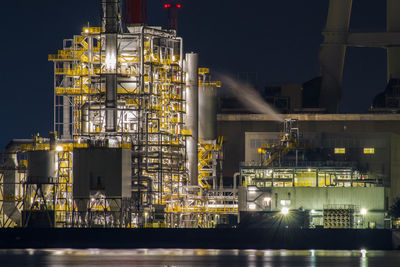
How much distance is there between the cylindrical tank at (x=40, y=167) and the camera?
307ft

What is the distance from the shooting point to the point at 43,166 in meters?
93.9

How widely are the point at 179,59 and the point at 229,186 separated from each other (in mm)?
15512

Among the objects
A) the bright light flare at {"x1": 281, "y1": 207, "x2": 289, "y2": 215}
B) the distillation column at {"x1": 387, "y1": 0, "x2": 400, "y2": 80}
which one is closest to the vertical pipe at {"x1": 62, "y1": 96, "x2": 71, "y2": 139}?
the bright light flare at {"x1": 281, "y1": 207, "x2": 289, "y2": 215}

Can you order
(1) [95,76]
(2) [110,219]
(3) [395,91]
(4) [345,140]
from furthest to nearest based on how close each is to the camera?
(3) [395,91]
(4) [345,140]
(1) [95,76]
(2) [110,219]

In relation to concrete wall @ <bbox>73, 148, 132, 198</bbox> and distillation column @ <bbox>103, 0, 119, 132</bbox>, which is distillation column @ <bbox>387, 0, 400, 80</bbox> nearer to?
distillation column @ <bbox>103, 0, 119, 132</bbox>

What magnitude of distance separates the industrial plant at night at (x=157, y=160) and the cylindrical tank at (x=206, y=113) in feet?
0.28

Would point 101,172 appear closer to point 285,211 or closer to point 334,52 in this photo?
point 285,211

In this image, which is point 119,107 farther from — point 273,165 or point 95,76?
point 273,165

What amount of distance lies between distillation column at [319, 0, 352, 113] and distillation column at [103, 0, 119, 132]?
3665cm

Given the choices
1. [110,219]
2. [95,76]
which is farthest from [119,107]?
[110,219]

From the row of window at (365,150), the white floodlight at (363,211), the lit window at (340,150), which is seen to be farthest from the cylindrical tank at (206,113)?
the white floodlight at (363,211)

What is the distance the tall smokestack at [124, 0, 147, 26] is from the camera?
10050cm

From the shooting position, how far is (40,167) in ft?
308

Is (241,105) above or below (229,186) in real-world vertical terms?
above
